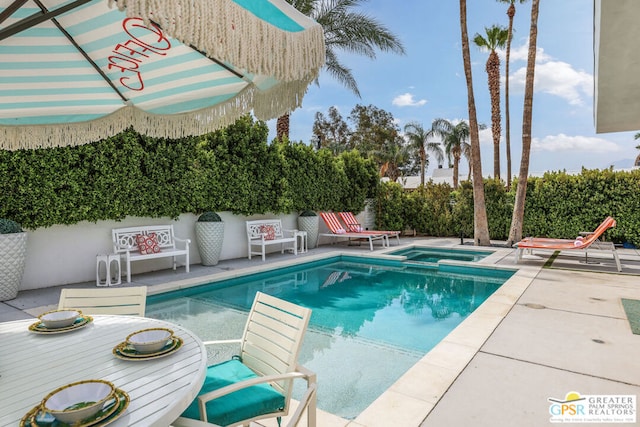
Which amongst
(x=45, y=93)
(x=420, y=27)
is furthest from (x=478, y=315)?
(x=420, y=27)

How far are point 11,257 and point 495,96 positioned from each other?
23.1 m

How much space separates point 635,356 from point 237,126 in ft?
27.5

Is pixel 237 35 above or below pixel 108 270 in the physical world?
above

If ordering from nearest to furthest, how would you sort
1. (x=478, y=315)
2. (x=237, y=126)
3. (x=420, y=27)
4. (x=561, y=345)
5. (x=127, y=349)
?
(x=127, y=349) → (x=561, y=345) → (x=478, y=315) → (x=237, y=126) → (x=420, y=27)

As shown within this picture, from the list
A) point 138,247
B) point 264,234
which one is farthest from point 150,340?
point 264,234

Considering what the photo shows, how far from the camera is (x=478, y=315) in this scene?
A: 15.3ft

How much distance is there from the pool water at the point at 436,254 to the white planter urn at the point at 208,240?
475cm

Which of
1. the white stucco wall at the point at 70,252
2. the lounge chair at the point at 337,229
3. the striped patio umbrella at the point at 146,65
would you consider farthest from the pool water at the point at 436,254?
the striped patio umbrella at the point at 146,65

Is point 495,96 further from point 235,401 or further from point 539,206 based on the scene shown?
point 235,401

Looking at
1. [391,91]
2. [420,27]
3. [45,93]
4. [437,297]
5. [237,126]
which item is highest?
[391,91]

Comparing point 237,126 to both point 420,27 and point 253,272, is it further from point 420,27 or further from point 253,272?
Answer: point 420,27

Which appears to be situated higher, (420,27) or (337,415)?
(420,27)

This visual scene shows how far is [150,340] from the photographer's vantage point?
180cm

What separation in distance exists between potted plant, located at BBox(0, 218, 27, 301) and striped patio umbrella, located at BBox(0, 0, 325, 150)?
328 cm
